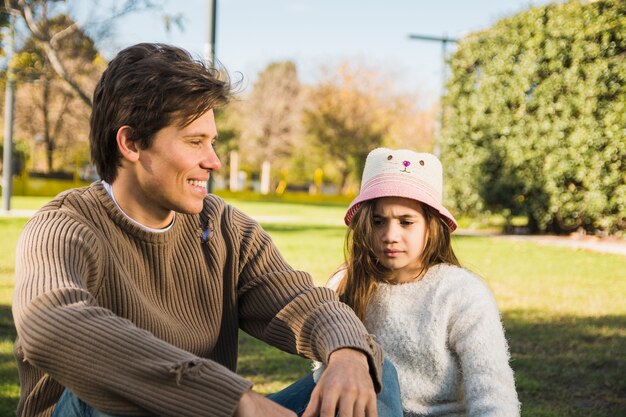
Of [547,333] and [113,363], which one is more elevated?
[113,363]

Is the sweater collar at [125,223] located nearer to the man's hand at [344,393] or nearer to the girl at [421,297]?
the man's hand at [344,393]

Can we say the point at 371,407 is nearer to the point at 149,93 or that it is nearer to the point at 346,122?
the point at 149,93

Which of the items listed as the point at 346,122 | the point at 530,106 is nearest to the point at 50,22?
the point at 530,106

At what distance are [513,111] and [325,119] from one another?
33173mm

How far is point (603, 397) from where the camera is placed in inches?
181

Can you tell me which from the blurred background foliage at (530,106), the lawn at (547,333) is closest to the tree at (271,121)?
the blurred background foliage at (530,106)

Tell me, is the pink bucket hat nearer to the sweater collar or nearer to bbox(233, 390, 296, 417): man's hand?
the sweater collar

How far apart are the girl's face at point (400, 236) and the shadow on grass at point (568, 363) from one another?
159cm

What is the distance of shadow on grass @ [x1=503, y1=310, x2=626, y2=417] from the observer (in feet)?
14.6

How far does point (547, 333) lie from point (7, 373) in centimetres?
399

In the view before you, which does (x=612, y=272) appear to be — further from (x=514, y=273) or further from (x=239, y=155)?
(x=239, y=155)

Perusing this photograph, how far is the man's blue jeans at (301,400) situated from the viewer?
1921mm

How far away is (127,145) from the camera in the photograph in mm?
2350

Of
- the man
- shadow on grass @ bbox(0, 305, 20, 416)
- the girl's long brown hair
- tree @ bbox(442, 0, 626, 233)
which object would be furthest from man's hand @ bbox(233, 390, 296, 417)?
tree @ bbox(442, 0, 626, 233)
